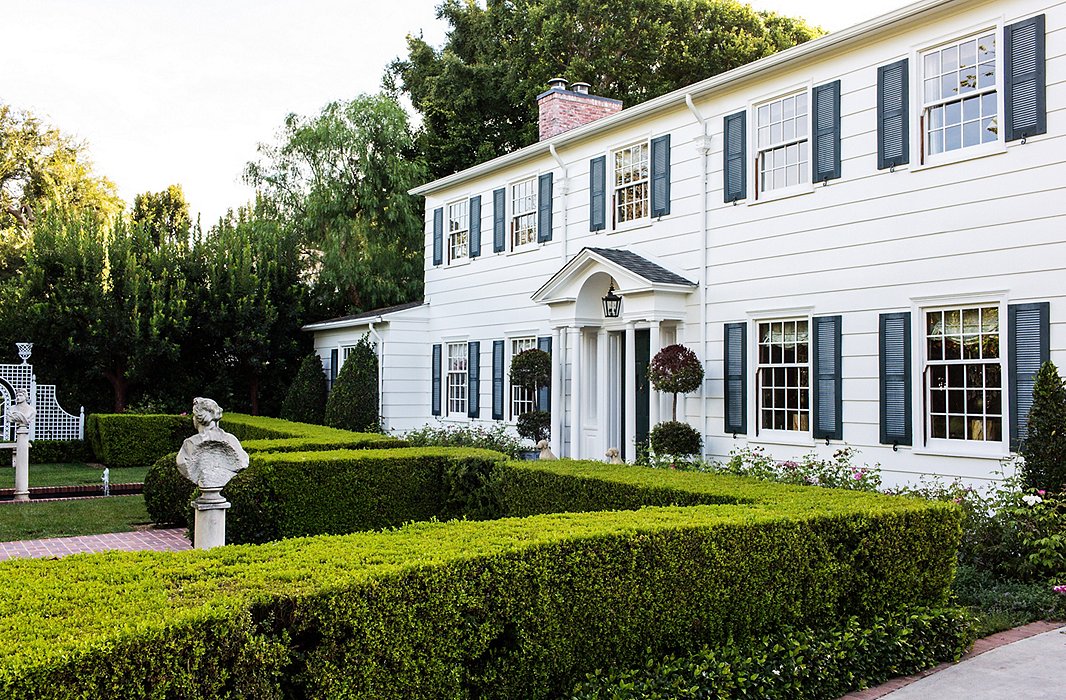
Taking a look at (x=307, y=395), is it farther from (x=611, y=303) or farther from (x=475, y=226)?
(x=611, y=303)

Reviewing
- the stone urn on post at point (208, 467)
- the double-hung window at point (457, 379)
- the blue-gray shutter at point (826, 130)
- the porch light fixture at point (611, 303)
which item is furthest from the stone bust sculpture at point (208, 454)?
the double-hung window at point (457, 379)

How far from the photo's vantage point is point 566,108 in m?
17.5

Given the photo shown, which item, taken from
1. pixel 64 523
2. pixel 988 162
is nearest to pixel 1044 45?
pixel 988 162

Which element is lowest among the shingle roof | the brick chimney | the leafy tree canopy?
the shingle roof

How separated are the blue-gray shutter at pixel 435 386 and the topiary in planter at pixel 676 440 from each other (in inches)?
336

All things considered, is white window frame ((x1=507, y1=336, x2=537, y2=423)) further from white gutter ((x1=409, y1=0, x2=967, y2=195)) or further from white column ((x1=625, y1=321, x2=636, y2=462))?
white gutter ((x1=409, y1=0, x2=967, y2=195))

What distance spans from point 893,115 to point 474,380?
10.8 m

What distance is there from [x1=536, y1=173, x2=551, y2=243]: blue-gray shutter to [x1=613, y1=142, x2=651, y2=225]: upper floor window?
1.94m

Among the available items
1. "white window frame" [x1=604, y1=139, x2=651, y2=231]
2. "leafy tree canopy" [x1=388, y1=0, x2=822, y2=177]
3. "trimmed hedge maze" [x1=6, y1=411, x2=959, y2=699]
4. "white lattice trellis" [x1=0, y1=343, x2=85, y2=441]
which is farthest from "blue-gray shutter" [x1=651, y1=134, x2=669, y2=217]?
"white lattice trellis" [x1=0, y1=343, x2=85, y2=441]

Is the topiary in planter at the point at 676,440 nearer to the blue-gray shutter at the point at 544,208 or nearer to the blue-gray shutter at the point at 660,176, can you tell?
the blue-gray shutter at the point at 660,176

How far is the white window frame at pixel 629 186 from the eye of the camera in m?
14.6

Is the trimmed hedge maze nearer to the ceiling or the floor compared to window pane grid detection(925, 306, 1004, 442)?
nearer to the floor

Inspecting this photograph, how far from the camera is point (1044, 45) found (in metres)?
9.20

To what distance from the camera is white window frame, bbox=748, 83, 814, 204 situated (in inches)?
468
